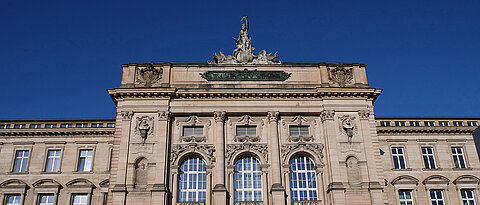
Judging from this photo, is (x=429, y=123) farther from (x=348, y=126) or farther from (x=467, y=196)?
(x=348, y=126)

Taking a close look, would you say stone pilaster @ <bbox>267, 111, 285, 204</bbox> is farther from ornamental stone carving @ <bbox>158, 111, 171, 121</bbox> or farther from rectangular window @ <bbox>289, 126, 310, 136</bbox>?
ornamental stone carving @ <bbox>158, 111, 171, 121</bbox>

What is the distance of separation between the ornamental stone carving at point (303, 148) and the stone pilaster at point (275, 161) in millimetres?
620

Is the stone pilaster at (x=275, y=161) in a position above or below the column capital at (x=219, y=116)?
below

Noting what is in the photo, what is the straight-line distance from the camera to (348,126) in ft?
115

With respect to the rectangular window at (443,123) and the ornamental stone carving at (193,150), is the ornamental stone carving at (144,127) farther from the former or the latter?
the rectangular window at (443,123)

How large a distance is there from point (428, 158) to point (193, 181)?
2166 cm

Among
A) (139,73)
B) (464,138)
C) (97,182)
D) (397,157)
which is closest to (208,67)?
(139,73)

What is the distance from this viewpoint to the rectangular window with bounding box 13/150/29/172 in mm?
39562

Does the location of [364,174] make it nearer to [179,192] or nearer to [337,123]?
[337,123]

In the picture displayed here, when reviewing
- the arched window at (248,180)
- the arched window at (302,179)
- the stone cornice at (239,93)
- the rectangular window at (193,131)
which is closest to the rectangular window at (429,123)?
the stone cornice at (239,93)

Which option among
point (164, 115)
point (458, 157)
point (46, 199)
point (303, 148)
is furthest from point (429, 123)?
point (46, 199)

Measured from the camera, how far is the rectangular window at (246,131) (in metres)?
35.6

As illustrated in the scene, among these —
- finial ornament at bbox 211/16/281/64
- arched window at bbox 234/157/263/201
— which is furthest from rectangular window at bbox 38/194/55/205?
finial ornament at bbox 211/16/281/64

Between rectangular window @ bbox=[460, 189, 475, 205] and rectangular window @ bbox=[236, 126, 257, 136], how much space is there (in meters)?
19.2
